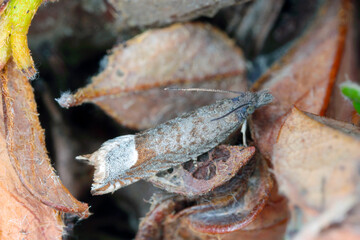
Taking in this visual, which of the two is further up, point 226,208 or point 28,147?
point 28,147

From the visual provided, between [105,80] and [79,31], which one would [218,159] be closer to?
[105,80]

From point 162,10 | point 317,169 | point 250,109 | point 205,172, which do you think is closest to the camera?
point 317,169

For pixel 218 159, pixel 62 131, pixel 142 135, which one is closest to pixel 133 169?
pixel 142 135

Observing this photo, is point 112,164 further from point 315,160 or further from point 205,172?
point 315,160

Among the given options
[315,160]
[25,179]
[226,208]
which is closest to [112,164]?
[25,179]

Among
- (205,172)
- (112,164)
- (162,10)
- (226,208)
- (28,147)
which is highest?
(162,10)

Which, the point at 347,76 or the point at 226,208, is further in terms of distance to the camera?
the point at 347,76

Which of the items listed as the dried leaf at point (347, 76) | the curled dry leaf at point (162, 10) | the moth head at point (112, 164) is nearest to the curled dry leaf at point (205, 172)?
the moth head at point (112, 164)
